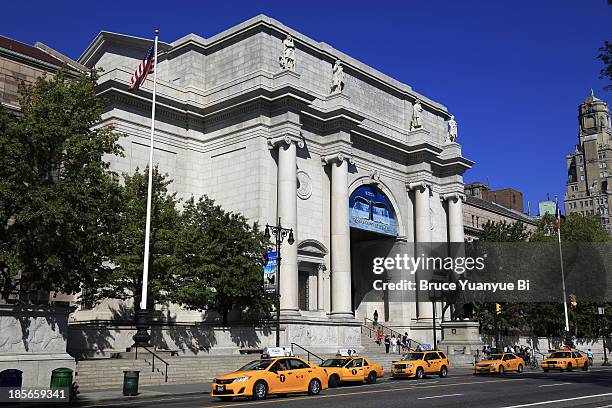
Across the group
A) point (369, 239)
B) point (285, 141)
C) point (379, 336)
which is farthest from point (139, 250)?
point (369, 239)

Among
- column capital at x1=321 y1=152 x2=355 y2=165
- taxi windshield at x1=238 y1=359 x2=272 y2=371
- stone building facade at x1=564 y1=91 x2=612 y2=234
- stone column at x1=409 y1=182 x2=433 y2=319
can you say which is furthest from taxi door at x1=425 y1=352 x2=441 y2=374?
stone building facade at x1=564 y1=91 x2=612 y2=234

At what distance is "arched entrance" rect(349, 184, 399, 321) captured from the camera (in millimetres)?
56031

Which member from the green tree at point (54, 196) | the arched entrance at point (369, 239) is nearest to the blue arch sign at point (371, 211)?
the arched entrance at point (369, 239)

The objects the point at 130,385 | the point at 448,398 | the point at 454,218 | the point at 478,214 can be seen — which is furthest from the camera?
the point at 478,214

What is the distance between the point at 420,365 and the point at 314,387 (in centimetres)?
1144

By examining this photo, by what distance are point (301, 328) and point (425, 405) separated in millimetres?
25675

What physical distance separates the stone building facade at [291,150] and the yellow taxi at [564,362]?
13095 millimetres

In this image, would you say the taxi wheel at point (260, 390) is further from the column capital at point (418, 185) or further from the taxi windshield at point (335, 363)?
the column capital at point (418, 185)

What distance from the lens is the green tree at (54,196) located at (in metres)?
27.4

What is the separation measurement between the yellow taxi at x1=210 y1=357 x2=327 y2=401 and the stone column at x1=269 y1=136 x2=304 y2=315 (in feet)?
60.9

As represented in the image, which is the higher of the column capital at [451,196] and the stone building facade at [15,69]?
the stone building facade at [15,69]

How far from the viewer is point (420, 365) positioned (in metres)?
34.7

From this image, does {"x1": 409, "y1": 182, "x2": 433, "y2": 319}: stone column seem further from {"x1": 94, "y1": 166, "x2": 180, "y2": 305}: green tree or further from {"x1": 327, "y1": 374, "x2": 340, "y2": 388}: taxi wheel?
{"x1": 327, "y1": 374, "x2": 340, "y2": 388}: taxi wheel

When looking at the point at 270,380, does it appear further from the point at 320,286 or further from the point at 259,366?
the point at 320,286
